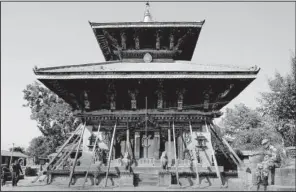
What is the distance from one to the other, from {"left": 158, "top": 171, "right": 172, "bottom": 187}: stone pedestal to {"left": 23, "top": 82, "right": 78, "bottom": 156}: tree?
34362mm

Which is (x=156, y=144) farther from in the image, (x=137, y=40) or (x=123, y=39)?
(x=123, y=39)

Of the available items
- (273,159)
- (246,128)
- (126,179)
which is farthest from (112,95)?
(246,128)

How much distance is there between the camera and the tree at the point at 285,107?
84.0ft

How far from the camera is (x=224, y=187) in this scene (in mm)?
12984

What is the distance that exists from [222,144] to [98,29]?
34.6 ft

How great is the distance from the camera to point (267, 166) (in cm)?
1211

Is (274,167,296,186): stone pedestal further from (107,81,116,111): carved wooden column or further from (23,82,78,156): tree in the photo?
(23,82,78,156): tree

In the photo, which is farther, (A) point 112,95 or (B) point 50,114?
(B) point 50,114

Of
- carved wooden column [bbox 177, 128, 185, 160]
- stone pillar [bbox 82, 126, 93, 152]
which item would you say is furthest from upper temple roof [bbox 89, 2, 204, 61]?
carved wooden column [bbox 177, 128, 185, 160]

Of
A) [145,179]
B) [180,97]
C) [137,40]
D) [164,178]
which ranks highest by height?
[137,40]

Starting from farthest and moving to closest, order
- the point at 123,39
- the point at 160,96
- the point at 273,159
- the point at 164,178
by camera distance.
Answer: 1. the point at 123,39
2. the point at 160,96
3. the point at 164,178
4. the point at 273,159

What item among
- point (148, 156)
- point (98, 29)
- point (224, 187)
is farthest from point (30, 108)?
point (224, 187)

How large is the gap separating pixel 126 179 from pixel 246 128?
39653mm

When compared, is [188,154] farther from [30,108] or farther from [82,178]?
[30,108]
